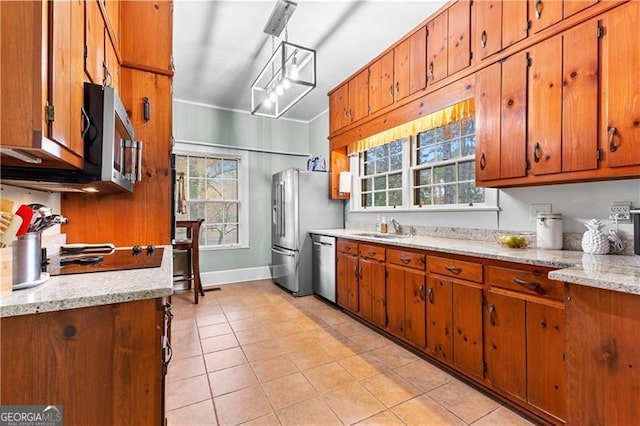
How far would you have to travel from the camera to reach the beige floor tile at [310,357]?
2232 mm

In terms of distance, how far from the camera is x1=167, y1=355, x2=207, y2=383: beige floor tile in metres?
2.08

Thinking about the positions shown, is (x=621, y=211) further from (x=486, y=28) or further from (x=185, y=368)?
(x=185, y=368)

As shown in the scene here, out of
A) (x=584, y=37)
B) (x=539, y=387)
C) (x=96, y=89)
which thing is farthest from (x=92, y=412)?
(x=584, y=37)

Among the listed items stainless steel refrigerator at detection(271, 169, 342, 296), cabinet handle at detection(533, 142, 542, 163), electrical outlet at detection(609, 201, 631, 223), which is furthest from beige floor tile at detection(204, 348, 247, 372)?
electrical outlet at detection(609, 201, 631, 223)

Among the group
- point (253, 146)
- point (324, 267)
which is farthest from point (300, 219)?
point (253, 146)

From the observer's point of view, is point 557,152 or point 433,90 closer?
point 557,152

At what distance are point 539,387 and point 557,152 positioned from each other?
A: 139 centimetres

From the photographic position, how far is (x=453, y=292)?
207cm

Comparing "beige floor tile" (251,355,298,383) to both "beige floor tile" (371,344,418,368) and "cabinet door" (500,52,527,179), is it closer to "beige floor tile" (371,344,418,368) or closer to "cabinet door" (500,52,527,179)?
"beige floor tile" (371,344,418,368)

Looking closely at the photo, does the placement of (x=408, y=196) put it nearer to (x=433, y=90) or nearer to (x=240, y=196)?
(x=433, y=90)

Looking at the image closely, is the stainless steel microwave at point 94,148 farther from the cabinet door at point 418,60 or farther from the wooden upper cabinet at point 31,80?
the cabinet door at point 418,60

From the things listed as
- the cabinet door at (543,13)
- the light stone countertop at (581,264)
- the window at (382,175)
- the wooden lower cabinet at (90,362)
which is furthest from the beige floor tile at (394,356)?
the cabinet door at (543,13)

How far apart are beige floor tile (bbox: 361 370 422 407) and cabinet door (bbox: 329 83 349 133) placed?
2.94m

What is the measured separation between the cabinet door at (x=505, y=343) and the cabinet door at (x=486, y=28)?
1.76m
